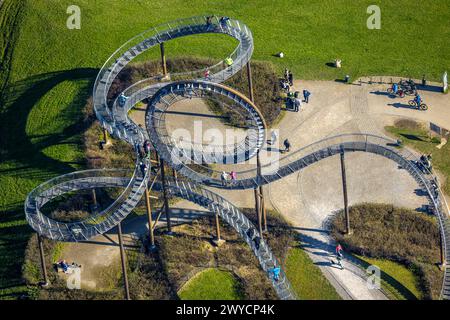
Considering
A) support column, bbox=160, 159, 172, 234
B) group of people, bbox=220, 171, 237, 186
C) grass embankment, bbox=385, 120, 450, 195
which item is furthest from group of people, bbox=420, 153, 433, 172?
support column, bbox=160, 159, 172, 234

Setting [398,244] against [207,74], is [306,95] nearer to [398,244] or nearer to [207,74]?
[207,74]

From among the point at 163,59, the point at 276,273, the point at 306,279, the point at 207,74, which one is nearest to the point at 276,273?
the point at 276,273

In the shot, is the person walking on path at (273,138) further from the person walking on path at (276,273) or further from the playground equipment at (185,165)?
the person walking on path at (276,273)

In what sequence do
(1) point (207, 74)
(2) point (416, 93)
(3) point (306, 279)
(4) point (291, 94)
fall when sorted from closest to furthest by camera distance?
(3) point (306, 279) < (1) point (207, 74) < (4) point (291, 94) < (2) point (416, 93)

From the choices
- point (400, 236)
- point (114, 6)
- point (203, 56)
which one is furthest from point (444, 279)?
point (114, 6)

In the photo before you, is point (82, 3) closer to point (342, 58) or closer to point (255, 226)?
point (342, 58)
